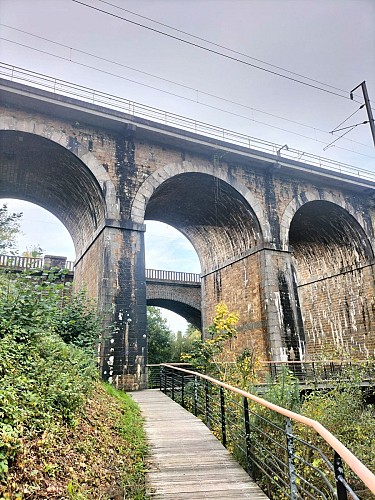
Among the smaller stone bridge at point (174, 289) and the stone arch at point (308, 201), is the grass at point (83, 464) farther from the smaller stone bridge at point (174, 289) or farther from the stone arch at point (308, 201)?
the smaller stone bridge at point (174, 289)

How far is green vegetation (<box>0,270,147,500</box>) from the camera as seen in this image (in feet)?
9.41

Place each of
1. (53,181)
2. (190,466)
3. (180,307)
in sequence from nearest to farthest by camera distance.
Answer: (190,466) → (53,181) → (180,307)

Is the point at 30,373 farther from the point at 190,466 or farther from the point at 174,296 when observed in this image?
the point at 174,296

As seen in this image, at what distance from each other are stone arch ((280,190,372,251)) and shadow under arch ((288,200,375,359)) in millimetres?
130

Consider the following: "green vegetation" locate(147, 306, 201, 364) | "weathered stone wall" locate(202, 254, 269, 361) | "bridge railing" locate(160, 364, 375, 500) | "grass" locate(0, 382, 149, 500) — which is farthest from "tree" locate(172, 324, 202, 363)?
"grass" locate(0, 382, 149, 500)

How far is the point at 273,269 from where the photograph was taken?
13.8 m

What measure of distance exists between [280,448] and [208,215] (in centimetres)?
1127

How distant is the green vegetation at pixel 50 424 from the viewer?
2.87 meters

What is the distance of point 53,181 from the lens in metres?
13.0

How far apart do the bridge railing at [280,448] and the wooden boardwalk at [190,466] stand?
0.69 feet

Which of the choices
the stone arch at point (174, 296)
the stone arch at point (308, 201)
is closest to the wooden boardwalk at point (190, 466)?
the stone arch at point (308, 201)

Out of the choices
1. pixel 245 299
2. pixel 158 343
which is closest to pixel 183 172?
A: pixel 245 299

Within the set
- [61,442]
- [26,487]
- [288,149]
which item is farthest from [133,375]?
[288,149]

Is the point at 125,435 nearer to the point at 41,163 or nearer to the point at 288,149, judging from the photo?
the point at 41,163
